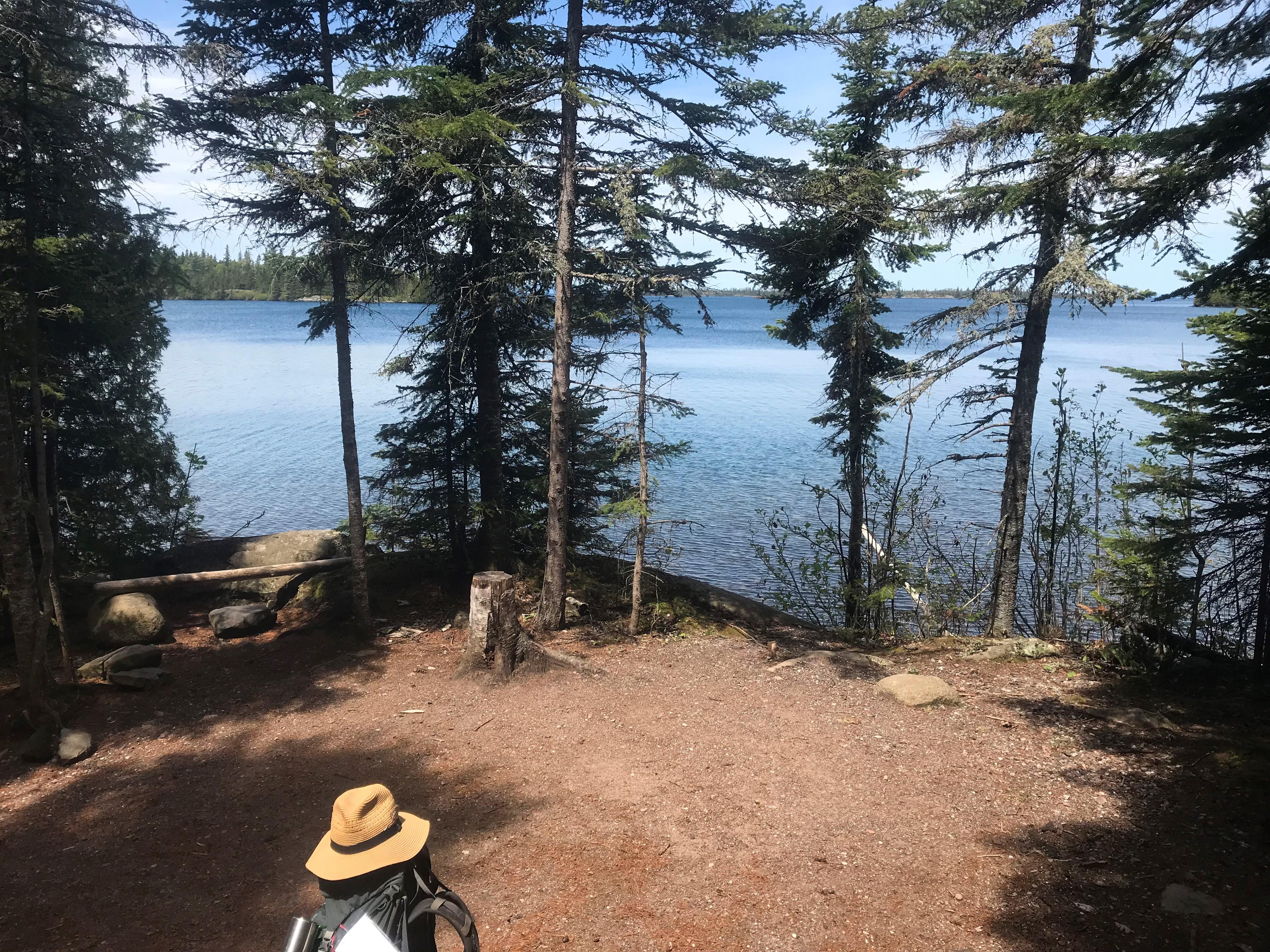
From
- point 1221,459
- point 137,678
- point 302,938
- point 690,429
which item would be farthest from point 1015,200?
point 690,429

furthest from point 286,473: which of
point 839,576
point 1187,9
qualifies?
point 1187,9

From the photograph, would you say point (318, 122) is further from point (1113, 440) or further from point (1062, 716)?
point (1113, 440)

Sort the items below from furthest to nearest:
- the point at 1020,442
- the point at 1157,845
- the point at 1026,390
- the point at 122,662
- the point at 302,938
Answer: the point at 1020,442, the point at 1026,390, the point at 122,662, the point at 1157,845, the point at 302,938

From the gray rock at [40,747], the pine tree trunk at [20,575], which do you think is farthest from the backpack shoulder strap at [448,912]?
the gray rock at [40,747]

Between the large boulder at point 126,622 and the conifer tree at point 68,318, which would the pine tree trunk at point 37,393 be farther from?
the large boulder at point 126,622

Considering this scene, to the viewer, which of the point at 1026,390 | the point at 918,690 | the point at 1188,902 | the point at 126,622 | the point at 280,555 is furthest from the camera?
the point at 280,555

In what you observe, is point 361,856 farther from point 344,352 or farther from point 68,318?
point 68,318

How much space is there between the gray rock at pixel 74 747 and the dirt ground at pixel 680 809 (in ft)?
0.45

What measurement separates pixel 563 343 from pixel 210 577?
716 cm

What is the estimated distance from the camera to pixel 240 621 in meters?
12.3

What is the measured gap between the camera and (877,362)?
15148 millimetres

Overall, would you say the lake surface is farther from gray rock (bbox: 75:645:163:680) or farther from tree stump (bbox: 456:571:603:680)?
gray rock (bbox: 75:645:163:680)

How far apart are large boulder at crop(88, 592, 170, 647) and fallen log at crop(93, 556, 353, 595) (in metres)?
0.20

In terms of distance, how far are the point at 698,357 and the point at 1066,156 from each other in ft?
149
